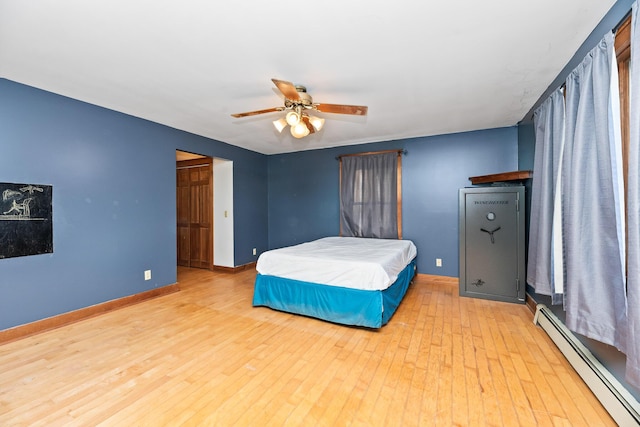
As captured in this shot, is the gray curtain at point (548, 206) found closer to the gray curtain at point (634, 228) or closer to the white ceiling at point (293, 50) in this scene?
the white ceiling at point (293, 50)

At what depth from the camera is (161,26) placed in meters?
1.75

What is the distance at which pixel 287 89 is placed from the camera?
2221 mm

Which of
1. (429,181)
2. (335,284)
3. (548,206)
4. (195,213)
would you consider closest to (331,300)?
(335,284)

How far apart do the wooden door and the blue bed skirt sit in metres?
2.60

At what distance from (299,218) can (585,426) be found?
4.63 meters

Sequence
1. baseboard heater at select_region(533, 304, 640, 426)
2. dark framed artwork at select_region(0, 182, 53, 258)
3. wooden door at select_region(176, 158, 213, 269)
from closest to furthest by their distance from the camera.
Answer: baseboard heater at select_region(533, 304, 640, 426) < dark framed artwork at select_region(0, 182, 53, 258) < wooden door at select_region(176, 158, 213, 269)

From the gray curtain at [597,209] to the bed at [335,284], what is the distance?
1.40 metres

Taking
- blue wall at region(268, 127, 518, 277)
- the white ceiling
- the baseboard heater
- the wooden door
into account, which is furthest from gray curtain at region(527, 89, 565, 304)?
the wooden door

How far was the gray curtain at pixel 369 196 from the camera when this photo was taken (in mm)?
4617

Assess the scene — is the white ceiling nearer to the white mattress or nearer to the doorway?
the white mattress

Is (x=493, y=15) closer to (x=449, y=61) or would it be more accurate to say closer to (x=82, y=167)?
(x=449, y=61)

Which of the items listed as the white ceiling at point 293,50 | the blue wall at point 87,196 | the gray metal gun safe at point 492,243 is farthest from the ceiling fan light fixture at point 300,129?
the gray metal gun safe at point 492,243

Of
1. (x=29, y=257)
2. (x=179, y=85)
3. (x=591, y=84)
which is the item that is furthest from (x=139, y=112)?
(x=591, y=84)

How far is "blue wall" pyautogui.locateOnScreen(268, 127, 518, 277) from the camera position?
161 inches
